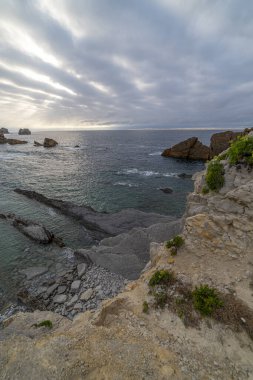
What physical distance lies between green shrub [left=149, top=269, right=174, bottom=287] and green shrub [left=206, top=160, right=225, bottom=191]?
6930 millimetres

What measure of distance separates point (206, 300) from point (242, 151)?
10238 millimetres

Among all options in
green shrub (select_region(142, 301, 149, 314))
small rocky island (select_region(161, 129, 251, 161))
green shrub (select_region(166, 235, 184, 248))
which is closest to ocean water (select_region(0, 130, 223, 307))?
small rocky island (select_region(161, 129, 251, 161))

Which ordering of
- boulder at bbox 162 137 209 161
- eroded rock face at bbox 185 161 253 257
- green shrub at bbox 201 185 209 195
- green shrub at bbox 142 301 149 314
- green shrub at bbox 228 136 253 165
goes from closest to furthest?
green shrub at bbox 142 301 149 314 < eroded rock face at bbox 185 161 253 257 < green shrub at bbox 228 136 253 165 < green shrub at bbox 201 185 209 195 < boulder at bbox 162 137 209 161

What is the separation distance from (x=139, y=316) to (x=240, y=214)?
8.66m

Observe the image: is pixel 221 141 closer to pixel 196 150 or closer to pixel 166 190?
pixel 196 150

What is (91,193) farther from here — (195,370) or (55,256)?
(195,370)

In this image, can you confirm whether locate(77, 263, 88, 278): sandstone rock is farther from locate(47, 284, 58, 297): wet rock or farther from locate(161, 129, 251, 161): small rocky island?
locate(161, 129, 251, 161): small rocky island

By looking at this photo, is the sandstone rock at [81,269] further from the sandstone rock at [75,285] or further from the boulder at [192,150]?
the boulder at [192,150]

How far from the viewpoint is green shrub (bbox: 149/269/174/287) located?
498 inches

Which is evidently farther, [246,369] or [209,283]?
[209,283]

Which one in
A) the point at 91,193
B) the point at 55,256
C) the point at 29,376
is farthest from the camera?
the point at 91,193

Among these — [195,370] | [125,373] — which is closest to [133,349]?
[125,373]

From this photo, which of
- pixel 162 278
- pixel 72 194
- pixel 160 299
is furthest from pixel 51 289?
pixel 72 194

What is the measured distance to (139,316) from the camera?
11.2 metres
